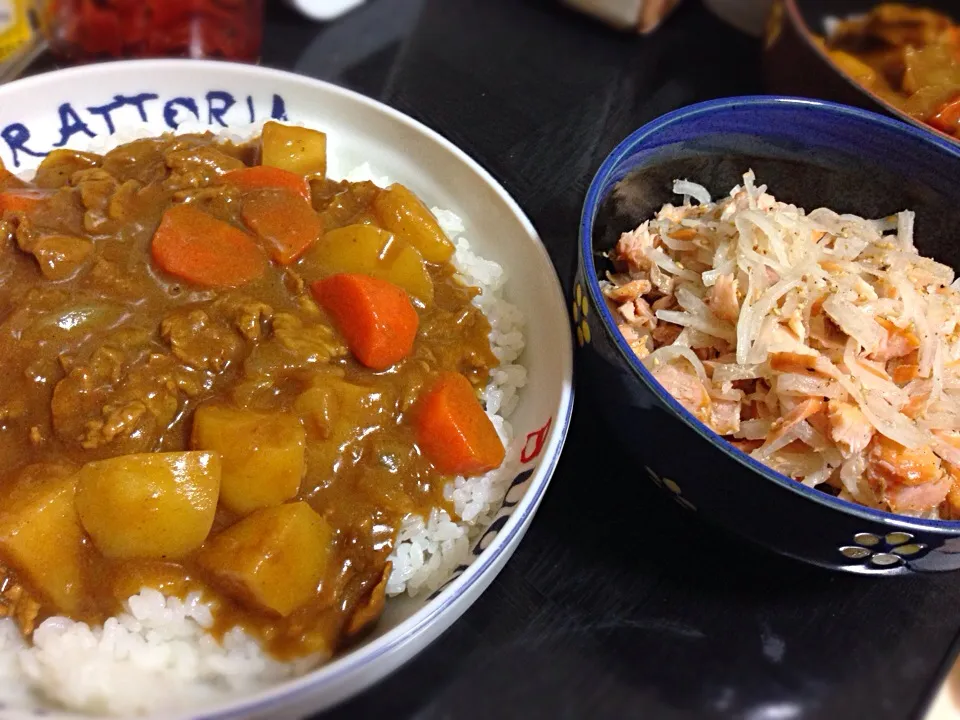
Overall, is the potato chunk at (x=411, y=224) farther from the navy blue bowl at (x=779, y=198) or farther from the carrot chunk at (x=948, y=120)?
the carrot chunk at (x=948, y=120)

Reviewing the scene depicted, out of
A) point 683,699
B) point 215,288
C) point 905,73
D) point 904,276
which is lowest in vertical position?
point 683,699

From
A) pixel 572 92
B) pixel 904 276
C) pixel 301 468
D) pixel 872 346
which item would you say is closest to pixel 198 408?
pixel 301 468

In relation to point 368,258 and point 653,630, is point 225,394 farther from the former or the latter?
point 653,630

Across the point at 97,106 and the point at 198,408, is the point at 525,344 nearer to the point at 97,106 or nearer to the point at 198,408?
the point at 198,408

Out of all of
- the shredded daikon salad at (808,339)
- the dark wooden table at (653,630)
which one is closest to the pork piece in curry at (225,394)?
the dark wooden table at (653,630)

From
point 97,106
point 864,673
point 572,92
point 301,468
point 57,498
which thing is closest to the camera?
point 57,498

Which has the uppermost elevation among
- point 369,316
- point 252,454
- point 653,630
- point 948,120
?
point 948,120

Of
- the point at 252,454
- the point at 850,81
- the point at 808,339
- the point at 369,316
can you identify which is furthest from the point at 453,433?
the point at 850,81
